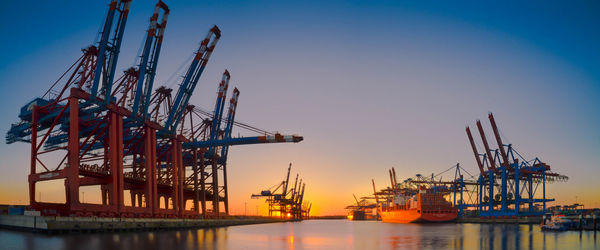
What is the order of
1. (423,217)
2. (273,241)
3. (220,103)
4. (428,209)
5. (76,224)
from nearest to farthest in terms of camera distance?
(76,224) < (273,241) < (220,103) < (423,217) < (428,209)

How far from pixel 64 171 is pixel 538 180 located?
248 ft

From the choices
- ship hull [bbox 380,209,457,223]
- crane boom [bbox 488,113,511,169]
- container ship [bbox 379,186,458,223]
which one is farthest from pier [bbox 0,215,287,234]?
container ship [bbox 379,186,458,223]

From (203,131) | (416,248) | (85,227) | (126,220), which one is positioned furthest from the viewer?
(203,131)

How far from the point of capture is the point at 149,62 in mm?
50219

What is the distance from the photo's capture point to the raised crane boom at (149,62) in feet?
157

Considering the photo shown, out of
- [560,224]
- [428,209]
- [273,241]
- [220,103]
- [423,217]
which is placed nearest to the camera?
[273,241]

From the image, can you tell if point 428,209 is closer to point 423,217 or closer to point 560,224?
point 423,217

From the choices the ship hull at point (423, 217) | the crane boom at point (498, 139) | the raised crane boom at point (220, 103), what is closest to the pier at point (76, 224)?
the raised crane boom at point (220, 103)

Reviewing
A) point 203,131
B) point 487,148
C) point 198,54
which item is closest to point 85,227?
point 198,54

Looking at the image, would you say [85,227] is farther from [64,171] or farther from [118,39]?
[118,39]

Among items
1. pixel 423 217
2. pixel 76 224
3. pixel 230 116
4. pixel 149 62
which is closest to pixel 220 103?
pixel 230 116

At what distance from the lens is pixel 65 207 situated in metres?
40.0

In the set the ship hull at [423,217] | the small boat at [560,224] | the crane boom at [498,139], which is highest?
the crane boom at [498,139]

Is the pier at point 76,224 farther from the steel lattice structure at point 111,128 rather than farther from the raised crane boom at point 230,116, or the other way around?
the raised crane boom at point 230,116
